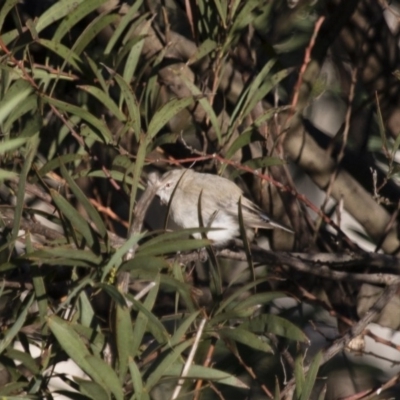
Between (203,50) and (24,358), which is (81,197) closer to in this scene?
(24,358)

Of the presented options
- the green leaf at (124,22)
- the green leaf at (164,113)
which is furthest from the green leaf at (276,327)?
the green leaf at (124,22)

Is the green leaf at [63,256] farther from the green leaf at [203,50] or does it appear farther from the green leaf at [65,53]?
the green leaf at [203,50]

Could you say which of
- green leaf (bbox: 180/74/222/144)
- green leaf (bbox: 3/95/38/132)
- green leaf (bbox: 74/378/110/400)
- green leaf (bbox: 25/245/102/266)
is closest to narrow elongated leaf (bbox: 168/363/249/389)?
green leaf (bbox: 74/378/110/400)

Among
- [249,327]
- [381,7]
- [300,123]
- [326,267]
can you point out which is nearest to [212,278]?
[249,327]

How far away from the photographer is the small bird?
304 cm

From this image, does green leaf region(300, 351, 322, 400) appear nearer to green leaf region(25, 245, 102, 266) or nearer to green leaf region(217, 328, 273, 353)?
green leaf region(217, 328, 273, 353)

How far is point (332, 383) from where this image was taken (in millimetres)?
3111

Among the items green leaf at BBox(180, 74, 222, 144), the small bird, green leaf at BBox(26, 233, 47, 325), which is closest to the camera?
green leaf at BBox(26, 233, 47, 325)

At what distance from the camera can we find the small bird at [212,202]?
304 cm

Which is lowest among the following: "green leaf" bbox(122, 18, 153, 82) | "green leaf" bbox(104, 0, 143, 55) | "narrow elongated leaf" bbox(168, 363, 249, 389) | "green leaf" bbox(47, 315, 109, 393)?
"narrow elongated leaf" bbox(168, 363, 249, 389)

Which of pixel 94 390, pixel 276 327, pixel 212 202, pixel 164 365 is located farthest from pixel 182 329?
pixel 212 202

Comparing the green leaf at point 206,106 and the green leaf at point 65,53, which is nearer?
the green leaf at point 65,53

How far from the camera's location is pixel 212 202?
3441 millimetres

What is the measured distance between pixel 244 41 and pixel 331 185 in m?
0.50
